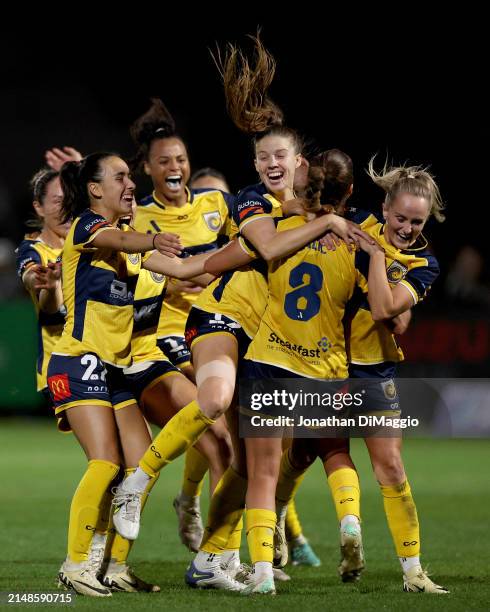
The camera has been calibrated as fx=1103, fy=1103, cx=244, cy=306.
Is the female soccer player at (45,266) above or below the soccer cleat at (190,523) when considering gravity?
above

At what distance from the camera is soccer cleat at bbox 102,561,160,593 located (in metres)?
5.23

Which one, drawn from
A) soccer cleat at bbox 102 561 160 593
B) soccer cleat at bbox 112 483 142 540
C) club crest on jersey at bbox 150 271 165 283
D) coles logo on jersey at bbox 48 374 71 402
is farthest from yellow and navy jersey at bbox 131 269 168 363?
A: soccer cleat at bbox 102 561 160 593

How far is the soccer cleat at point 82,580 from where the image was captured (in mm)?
4941

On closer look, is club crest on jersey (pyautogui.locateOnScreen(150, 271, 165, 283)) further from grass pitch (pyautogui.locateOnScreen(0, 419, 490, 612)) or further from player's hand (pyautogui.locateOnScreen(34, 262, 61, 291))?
grass pitch (pyautogui.locateOnScreen(0, 419, 490, 612))

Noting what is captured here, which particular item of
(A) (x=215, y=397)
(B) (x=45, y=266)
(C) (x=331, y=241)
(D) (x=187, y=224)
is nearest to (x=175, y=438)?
(A) (x=215, y=397)

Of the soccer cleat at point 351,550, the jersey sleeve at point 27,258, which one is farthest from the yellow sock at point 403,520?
the jersey sleeve at point 27,258

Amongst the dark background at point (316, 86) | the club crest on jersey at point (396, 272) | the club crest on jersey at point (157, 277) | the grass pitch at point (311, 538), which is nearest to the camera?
the grass pitch at point (311, 538)

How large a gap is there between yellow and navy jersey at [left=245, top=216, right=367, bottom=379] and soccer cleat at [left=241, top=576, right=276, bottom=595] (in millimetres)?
936

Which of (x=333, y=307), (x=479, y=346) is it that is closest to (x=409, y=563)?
(x=333, y=307)

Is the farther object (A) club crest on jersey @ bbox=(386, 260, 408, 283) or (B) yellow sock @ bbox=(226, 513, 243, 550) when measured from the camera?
(B) yellow sock @ bbox=(226, 513, 243, 550)

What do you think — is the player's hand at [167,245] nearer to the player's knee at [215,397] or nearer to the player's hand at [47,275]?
the player's knee at [215,397]

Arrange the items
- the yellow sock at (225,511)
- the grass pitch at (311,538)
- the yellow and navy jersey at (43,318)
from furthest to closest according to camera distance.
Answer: the yellow and navy jersey at (43,318)
the yellow sock at (225,511)
the grass pitch at (311,538)

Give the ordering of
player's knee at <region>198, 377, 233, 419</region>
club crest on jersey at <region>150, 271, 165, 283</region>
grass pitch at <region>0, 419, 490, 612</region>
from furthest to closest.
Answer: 1. club crest on jersey at <region>150, 271, 165, 283</region>
2. player's knee at <region>198, 377, 233, 419</region>
3. grass pitch at <region>0, 419, 490, 612</region>

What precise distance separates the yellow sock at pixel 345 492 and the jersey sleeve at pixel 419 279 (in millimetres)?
887
